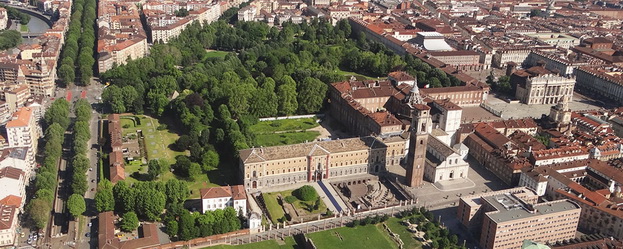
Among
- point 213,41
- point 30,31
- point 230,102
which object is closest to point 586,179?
point 230,102

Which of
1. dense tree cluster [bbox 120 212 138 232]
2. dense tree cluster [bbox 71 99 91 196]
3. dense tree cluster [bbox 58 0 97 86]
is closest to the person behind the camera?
dense tree cluster [bbox 120 212 138 232]

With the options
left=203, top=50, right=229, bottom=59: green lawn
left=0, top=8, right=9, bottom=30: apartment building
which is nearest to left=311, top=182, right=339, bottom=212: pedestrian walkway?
left=203, top=50, right=229, bottom=59: green lawn

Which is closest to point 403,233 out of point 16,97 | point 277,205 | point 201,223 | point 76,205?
point 277,205

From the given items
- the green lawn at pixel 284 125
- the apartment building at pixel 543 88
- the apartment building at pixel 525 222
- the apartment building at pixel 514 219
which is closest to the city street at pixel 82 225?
the green lawn at pixel 284 125

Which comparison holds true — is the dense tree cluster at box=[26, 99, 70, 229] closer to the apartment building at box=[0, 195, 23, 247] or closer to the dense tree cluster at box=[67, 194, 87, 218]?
the apartment building at box=[0, 195, 23, 247]

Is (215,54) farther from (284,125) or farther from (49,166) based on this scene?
(49,166)

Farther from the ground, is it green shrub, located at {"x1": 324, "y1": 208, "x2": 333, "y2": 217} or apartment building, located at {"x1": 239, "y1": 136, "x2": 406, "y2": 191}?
apartment building, located at {"x1": 239, "y1": 136, "x2": 406, "y2": 191}
